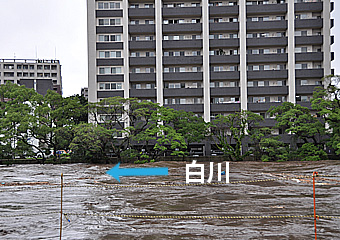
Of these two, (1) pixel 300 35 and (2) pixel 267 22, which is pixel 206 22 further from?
(1) pixel 300 35

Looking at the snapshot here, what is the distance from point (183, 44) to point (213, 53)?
452 cm

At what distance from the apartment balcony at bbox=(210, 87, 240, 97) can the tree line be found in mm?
10016

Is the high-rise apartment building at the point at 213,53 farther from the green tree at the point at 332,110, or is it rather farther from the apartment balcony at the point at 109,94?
the green tree at the point at 332,110

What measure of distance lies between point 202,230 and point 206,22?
48.2 m

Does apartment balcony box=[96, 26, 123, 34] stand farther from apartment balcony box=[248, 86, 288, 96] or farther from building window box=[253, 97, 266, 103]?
building window box=[253, 97, 266, 103]

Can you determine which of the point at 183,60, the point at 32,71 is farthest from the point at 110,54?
the point at 32,71

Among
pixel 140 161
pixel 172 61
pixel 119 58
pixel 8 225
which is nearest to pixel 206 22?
pixel 172 61

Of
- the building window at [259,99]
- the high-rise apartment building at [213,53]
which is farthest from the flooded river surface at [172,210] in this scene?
the high-rise apartment building at [213,53]

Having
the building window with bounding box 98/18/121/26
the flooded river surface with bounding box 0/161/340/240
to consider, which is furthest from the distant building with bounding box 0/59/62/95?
the flooded river surface with bounding box 0/161/340/240

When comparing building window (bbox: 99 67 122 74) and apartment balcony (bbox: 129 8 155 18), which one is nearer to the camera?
building window (bbox: 99 67 122 74)

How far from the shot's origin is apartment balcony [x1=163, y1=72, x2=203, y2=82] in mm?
54875

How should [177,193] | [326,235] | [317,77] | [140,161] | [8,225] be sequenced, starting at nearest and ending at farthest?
[326,235], [8,225], [177,193], [140,161], [317,77]

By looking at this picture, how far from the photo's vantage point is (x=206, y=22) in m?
55.1

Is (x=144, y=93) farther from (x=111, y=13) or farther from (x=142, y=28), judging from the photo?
(x=111, y=13)
